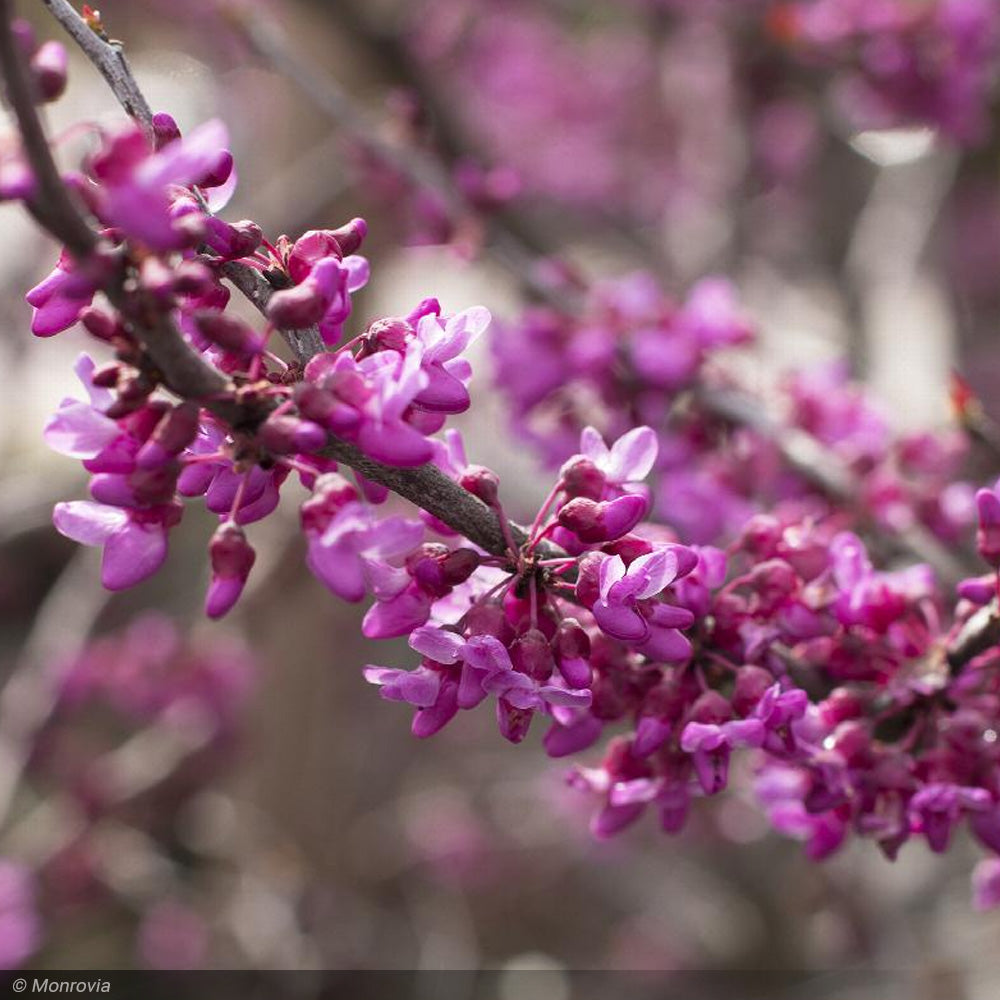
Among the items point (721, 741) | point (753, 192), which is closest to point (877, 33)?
point (753, 192)

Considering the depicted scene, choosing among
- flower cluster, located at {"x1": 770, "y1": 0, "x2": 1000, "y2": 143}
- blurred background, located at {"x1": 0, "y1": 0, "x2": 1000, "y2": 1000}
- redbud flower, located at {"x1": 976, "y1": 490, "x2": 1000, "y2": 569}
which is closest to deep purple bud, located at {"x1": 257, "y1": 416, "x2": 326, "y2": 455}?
redbud flower, located at {"x1": 976, "y1": 490, "x2": 1000, "y2": 569}

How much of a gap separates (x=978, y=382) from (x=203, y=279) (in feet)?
18.0

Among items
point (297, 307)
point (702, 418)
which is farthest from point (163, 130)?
point (702, 418)

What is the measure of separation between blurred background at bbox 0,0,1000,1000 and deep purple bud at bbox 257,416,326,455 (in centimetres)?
151

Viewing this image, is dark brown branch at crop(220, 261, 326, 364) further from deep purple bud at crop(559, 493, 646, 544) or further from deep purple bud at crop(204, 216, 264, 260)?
deep purple bud at crop(559, 493, 646, 544)

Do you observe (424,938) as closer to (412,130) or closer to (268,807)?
(268,807)

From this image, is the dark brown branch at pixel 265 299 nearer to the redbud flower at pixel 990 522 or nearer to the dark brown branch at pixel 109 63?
the dark brown branch at pixel 109 63

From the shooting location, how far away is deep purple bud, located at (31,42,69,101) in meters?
0.91

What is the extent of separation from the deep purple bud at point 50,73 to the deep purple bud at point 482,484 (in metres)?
0.53

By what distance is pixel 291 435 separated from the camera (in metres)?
0.92

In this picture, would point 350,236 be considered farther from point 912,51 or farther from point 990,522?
point 912,51

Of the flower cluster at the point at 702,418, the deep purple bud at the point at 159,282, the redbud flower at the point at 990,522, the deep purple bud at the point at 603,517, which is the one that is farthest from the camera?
the flower cluster at the point at 702,418

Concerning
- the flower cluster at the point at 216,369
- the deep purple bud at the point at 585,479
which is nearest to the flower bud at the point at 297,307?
the flower cluster at the point at 216,369

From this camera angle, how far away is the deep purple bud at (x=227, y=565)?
1009 millimetres
